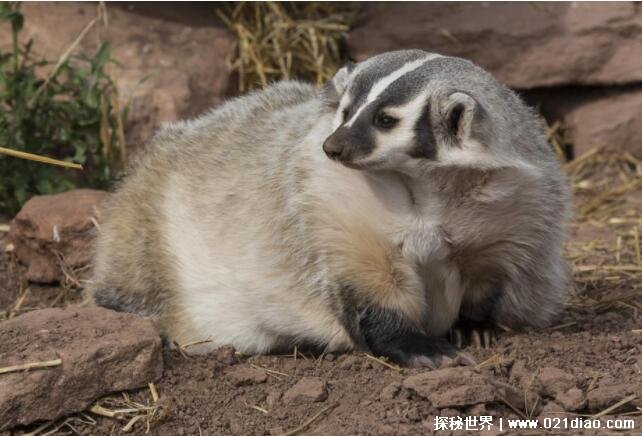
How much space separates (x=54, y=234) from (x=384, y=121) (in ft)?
Answer: 7.30

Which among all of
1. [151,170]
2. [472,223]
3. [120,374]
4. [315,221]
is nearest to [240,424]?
[120,374]

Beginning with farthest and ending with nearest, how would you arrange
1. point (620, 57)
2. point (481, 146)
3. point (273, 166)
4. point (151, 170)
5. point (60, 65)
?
1. point (620, 57)
2. point (60, 65)
3. point (151, 170)
4. point (273, 166)
5. point (481, 146)

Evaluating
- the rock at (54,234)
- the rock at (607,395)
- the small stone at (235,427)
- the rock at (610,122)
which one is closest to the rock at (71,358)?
the small stone at (235,427)

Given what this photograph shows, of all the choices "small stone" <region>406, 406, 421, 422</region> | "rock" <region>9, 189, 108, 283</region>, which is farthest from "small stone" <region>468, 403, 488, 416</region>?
"rock" <region>9, 189, 108, 283</region>

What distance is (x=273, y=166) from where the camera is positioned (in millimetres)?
4102

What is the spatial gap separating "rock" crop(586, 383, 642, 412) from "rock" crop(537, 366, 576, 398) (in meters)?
0.08

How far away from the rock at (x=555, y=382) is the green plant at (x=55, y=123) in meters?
2.86

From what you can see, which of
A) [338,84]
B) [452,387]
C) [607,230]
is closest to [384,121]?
[338,84]

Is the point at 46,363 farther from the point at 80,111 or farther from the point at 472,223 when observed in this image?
the point at 80,111

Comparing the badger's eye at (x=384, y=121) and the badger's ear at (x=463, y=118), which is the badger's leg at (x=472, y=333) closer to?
the badger's ear at (x=463, y=118)

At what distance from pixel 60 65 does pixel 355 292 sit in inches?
97.2

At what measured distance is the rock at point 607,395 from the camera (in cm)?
341

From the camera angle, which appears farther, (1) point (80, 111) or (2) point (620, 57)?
(2) point (620, 57)

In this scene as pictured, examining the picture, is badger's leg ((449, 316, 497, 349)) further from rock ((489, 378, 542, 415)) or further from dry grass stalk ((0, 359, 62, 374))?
dry grass stalk ((0, 359, 62, 374))
